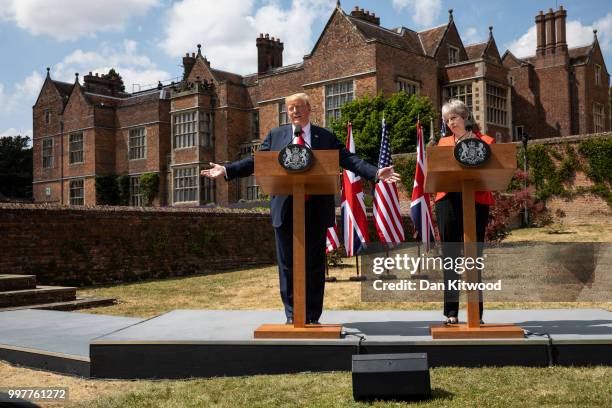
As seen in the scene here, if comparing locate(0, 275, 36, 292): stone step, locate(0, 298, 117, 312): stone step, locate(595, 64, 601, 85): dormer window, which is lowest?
locate(0, 298, 117, 312): stone step

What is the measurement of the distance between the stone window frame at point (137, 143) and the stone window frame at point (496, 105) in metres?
21.5

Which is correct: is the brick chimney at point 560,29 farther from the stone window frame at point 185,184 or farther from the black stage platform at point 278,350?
the black stage platform at point 278,350

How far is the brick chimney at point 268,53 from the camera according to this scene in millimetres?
37344

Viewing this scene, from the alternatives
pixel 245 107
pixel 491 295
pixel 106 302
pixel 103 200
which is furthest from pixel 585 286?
pixel 103 200

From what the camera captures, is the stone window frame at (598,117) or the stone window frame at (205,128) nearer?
the stone window frame at (205,128)

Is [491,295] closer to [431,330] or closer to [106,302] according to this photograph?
[431,330]

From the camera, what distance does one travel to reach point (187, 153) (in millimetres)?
36750

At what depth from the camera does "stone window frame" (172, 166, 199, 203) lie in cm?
3616

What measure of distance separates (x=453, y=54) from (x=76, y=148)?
2604 centimetres

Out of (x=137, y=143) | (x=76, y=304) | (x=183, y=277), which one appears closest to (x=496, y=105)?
(x=137, y=143)

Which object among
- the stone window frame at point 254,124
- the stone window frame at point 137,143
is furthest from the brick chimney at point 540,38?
the stone window frame at point 137,143

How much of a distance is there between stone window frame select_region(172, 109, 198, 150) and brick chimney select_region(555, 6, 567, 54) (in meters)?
21.6

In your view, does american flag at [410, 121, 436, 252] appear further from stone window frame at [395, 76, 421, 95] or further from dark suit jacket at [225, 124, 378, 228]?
stone window frame at [395, 76, 421, 95]

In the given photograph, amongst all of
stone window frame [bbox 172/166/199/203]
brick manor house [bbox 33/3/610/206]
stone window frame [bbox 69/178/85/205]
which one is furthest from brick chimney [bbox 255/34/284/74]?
stone window frame [bbox 69/178/85/205]
